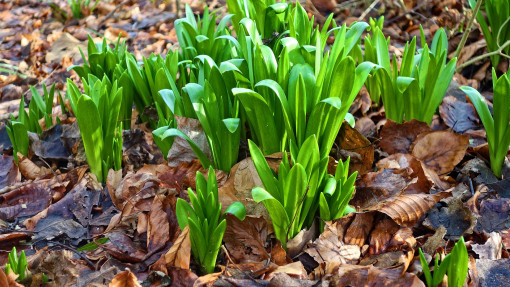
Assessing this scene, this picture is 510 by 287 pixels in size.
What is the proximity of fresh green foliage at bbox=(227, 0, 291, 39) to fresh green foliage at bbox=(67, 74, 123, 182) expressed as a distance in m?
0.67

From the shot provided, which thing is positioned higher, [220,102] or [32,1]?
[220,102]

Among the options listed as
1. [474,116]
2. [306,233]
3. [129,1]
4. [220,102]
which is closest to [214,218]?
[306,233]

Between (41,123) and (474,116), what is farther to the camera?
(41,123)

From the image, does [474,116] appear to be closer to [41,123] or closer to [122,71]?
[122,71]

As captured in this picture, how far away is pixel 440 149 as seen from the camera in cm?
200

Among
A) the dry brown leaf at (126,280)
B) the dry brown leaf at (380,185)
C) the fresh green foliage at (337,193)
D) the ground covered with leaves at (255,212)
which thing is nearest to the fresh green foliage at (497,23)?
the ground covered with leaves at (255,212)

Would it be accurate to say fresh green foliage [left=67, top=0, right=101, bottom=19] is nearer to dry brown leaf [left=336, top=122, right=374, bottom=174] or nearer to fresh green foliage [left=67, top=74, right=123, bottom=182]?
fresh green foliage [left=67, top=74, right=123, bottom=182]

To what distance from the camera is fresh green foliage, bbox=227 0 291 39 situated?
2.27m

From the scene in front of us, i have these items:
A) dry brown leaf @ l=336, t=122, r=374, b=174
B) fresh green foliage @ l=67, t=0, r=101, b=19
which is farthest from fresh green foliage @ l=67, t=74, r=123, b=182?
fresh green foliage @ l=67, t=0, r=101, b=19

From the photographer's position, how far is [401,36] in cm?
343

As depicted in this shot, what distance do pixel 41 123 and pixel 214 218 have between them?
1.49 metres

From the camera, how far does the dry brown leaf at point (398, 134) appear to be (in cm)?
209

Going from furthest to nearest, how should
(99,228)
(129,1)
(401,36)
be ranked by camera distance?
1. (129,1)
2. (401,36)
3. (99,228)

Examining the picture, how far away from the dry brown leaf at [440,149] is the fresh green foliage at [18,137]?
1.60m
